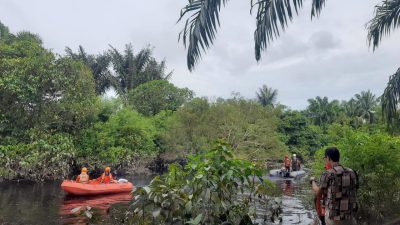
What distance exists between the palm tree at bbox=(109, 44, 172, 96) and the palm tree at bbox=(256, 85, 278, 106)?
1406 centimetres

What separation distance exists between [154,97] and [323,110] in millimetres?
23195

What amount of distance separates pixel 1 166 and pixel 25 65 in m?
5.96

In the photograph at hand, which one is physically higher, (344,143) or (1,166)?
(344,143)

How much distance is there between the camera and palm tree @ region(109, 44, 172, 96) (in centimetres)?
4247

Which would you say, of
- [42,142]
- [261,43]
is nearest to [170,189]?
[261,43]

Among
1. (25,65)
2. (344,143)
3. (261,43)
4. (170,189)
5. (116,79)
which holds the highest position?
(116,79)

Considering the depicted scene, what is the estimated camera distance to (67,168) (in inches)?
935

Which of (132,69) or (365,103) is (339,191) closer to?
(132,69)

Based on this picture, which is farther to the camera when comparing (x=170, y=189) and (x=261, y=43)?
A: (x=170, y=189)

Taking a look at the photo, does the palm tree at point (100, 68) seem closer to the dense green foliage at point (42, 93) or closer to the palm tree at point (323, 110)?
the dense green foliage at point (42, 93)

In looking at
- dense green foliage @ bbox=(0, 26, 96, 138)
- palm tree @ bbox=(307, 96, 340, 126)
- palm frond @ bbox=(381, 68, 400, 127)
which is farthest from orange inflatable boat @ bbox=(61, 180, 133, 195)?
palm tree @ bbox=(307, 96, 340, 126)

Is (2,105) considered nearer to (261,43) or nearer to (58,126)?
(58,126)

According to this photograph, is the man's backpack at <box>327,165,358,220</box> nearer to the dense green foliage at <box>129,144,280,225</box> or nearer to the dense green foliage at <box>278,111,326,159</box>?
the dense green foliage at <box>129,144,280,225</box>

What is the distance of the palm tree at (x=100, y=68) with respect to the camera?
137 ft
